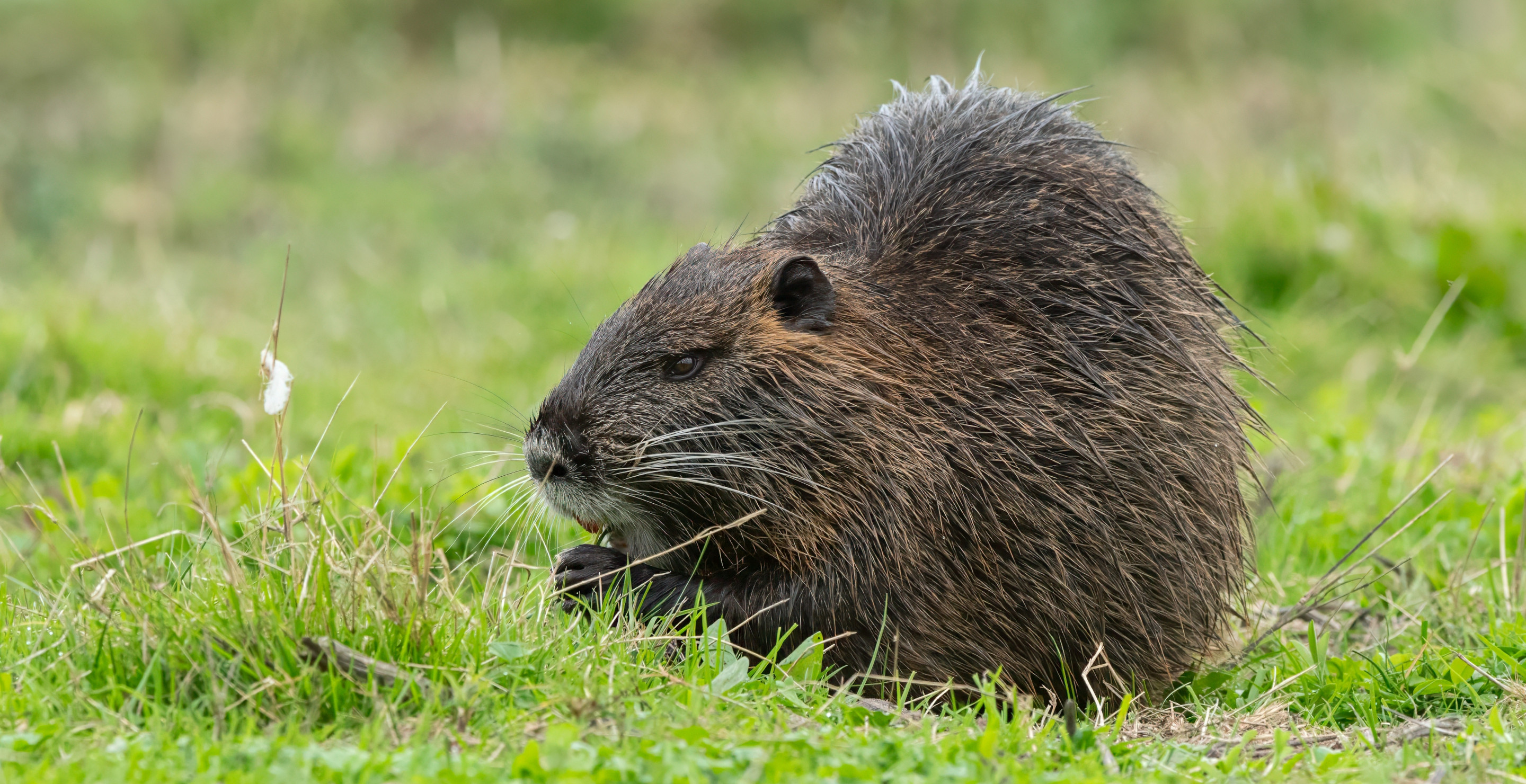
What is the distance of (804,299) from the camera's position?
128 inches

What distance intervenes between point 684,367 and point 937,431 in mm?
576

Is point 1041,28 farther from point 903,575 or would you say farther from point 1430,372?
point 903,575

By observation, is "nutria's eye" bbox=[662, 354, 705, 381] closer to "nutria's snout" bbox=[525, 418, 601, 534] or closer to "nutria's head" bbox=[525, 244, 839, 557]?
"nutria's head" bbox=[525, 244, 839, 557]

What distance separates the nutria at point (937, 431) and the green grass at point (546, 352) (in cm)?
19

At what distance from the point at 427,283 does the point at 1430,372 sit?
5093 millimetres

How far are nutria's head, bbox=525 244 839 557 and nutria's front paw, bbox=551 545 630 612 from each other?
6 centimetres

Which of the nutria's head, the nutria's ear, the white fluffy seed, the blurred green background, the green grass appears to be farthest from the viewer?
the blurred green background

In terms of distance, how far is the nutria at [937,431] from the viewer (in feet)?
10.1

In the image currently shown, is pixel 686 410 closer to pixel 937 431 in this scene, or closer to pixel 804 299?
pixel 804 299

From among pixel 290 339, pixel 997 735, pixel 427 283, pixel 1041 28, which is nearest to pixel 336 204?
pixel 427 283

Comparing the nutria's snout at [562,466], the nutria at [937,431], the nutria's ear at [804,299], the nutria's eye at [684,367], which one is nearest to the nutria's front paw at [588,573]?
the nutria at [937,431]

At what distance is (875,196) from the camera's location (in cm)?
362

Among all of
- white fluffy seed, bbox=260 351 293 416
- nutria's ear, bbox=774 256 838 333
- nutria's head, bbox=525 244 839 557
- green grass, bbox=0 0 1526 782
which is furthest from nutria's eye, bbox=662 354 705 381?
white fluffy seed, bbox=260 351 293 416

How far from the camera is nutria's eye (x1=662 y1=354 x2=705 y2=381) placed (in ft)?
10.4
